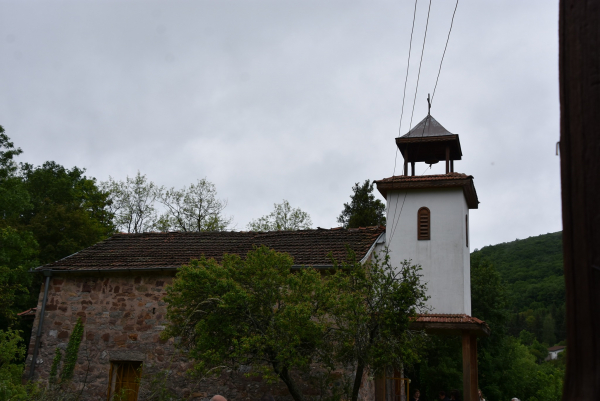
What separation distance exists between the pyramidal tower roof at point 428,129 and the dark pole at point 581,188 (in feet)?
44.8

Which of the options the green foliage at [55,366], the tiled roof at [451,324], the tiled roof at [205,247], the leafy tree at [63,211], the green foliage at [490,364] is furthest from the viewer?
the leafy tree at [63,211]

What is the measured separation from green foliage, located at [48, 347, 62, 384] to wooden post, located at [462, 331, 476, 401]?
952cm

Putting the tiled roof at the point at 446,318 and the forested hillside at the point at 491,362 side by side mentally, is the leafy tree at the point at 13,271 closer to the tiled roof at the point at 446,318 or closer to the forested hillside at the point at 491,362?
the tiled roof at the point at 446,318

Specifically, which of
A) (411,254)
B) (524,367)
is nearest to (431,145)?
(411,254)

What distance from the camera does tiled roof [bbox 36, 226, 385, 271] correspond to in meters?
12.7

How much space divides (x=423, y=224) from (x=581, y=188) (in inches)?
493

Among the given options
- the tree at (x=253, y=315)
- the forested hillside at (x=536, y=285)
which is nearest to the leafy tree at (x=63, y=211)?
the tree at (x=253, y=315)

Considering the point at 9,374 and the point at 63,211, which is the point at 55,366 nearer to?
the point at 9,374

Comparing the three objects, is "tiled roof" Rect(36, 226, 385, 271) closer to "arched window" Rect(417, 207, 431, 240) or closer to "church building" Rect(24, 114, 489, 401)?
"church building" Rect(24, 114, 489, 401)

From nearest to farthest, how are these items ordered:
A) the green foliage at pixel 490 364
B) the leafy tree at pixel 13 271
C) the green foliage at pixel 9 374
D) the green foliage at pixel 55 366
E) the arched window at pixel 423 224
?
the green foliage at pixel 9 374
the green foliage at pixel 55 366
the arched window at pixel 423 224
the leafy tree at pixel 13 271
the green foliage at pixel 490 364

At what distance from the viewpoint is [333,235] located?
1379cm

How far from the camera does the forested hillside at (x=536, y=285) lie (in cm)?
4762

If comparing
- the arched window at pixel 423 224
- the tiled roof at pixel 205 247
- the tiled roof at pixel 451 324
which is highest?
the arched window at pixel 423 224

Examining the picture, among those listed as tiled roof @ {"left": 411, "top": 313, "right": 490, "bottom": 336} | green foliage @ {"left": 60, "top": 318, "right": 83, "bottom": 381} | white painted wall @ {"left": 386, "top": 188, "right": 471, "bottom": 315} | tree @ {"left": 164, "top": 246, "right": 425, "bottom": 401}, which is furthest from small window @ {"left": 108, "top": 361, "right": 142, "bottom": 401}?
white painted wall @ {"left": 386, "top": 188, "right": 471, "bottom": 315}
